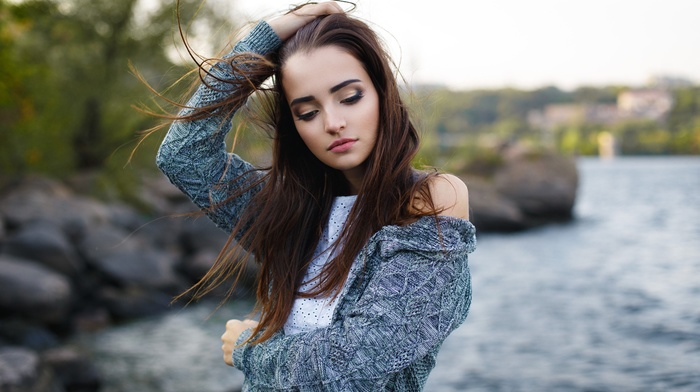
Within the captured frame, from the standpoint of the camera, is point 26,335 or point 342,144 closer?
point 342,144

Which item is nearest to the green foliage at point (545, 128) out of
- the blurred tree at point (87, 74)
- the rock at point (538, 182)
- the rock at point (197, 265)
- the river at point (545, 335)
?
the rock at point (538, 182)

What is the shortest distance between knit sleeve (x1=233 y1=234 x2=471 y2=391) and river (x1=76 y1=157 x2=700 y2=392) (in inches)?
207

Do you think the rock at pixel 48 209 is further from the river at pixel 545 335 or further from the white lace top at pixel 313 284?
the white lace top at pixel 313 284

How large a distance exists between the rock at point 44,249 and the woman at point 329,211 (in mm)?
8998

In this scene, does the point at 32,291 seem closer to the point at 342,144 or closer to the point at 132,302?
the point at 132,302

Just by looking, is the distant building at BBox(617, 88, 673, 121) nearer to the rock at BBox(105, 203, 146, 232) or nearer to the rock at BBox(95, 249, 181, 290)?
the rock at BBox(105, 203, 146, 232)

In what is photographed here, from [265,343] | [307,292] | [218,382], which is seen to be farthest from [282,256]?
[218,382]

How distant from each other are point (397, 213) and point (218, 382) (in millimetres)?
6552

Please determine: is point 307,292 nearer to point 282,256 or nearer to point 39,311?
point 282,256

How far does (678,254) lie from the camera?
17.4 metres

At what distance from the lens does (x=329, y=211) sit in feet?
6.20

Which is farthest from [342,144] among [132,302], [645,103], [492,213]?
[645,103]

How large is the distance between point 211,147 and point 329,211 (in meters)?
0.33

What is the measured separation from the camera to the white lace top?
1.72m
